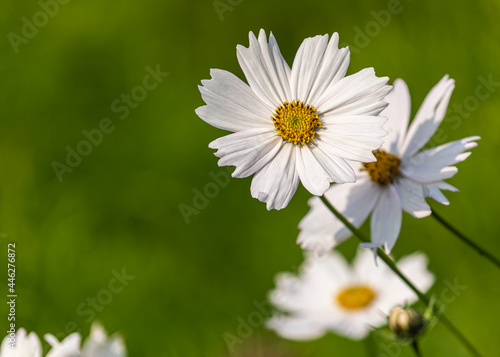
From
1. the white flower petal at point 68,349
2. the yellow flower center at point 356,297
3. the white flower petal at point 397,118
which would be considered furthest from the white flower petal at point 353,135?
the yellow flower center at point 356,297

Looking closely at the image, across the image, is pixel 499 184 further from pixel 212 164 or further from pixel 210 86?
pixel 210 86

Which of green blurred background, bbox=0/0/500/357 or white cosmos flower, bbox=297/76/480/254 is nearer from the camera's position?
white cosmos flower, bbox=297/76/480/254

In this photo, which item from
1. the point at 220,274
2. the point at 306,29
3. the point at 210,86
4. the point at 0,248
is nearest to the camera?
the point at 210,86

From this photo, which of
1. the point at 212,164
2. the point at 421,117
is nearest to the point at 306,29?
the point at 212,164

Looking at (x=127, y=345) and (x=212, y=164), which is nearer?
(x=127, y=345)

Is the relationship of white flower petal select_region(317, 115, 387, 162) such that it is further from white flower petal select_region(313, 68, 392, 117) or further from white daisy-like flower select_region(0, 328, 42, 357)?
white daisy-like flower select_region(0, 328, 42, 357)

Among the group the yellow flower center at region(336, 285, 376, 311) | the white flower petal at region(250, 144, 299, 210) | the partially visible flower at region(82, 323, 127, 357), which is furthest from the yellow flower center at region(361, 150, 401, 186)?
the yellow flower center at region(336, 285, 376, 311)

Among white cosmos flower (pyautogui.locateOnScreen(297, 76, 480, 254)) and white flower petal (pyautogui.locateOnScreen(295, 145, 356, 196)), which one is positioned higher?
white flower petal (pyautogui.locateOnScreen(295, 145, 356, 196))

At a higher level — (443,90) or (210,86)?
(210,86)
